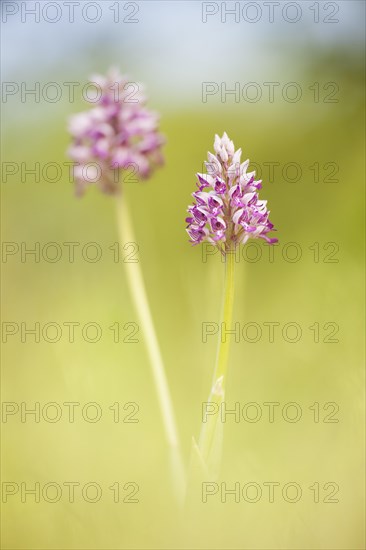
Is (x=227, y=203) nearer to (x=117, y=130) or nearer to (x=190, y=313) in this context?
(x=117, y=130)

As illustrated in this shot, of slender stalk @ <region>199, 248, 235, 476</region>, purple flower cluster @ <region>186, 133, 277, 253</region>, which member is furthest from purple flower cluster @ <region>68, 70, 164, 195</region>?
slender stalk @ <region>199, 248, 235, 476</region>

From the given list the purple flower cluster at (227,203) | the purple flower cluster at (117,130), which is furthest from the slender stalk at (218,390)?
the purple flower cluster at (117,130)

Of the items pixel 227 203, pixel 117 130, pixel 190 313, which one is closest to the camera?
pixel 227 203

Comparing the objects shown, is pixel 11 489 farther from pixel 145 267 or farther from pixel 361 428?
pixel 145 267

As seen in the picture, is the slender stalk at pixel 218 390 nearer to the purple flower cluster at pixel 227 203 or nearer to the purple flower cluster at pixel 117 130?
the purple flower cluster at pixel 227 203

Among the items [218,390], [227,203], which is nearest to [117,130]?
[227,203]

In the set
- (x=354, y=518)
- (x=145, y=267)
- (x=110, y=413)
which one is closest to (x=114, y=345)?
(x=110, y=413)

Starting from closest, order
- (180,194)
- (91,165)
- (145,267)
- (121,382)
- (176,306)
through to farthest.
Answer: (91,165)
(121,382)
(176,306)
(145,267)
(180,194)
